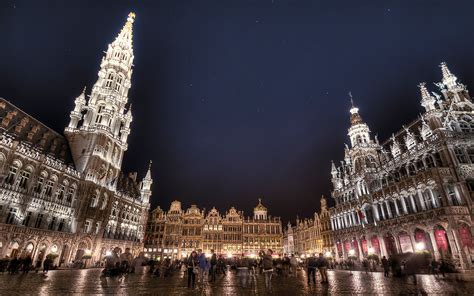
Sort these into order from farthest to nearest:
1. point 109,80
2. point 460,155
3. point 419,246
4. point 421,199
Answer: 1. point 109,80
2. point 421,199
3. point 419,246
4. point 460,155

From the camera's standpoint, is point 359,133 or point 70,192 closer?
point 70,192

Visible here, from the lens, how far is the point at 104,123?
51.6 metres

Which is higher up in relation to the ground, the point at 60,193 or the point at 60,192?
the point at 60,192

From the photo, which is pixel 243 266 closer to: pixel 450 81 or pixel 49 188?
pixel 49 188

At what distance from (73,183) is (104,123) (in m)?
14.8

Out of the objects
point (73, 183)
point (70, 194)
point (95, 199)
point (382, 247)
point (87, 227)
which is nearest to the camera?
point (382, 247)

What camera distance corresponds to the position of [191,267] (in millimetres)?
12805

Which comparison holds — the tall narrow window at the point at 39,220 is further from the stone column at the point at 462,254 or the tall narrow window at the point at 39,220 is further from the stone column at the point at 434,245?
the stone column at the point at 462,254

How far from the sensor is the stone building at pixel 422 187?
28.5 metres

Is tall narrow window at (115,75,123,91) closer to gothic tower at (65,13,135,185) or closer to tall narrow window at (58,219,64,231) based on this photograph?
gothic tower at (65,13,135,185)

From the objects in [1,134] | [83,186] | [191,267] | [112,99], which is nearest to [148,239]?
[83,186]

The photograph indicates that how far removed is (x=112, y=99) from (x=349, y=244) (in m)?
56.6

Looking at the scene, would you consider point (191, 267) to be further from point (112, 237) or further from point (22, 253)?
point (112, 237)

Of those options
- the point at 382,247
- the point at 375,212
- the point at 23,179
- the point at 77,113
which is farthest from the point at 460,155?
the point at 77,113
